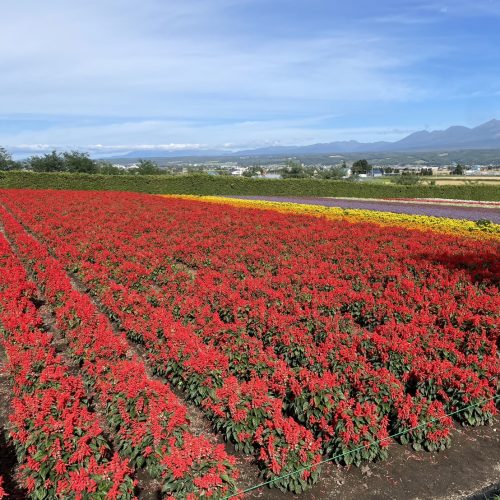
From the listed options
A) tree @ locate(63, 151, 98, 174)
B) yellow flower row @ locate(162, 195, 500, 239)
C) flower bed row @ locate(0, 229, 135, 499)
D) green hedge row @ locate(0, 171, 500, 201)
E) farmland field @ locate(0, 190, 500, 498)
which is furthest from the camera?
tree @ locate(63, 151, 98, 174)

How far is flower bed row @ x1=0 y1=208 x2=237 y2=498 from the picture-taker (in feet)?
14.9

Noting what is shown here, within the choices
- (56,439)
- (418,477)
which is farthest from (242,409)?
(418,477)

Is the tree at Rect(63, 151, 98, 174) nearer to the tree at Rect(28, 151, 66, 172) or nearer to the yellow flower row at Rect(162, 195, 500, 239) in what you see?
the tree at Rect(28, 151, 66, 172)

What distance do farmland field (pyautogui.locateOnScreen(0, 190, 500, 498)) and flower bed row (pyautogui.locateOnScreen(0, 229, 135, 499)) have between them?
2cm

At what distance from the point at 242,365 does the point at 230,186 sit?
46.5 m

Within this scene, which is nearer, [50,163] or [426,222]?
[426,222]

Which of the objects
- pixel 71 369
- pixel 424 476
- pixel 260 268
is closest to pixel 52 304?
pixel 71 369

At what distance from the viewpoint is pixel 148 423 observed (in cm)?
516

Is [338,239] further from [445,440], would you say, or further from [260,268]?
[445,440]

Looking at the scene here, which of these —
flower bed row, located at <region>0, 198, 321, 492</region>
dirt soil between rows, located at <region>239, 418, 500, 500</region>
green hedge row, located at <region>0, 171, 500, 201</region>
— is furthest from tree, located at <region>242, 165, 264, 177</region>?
dirt soil between rows, located at <region>239, 418, 500, 500</region>

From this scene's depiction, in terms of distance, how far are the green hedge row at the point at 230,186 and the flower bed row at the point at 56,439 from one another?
147 ft

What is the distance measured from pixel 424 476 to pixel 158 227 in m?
16.6

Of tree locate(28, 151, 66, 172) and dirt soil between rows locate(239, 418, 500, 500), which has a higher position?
tree locate(28, 151, 66, 172)

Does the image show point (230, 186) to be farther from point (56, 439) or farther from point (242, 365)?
point (56, 439)
